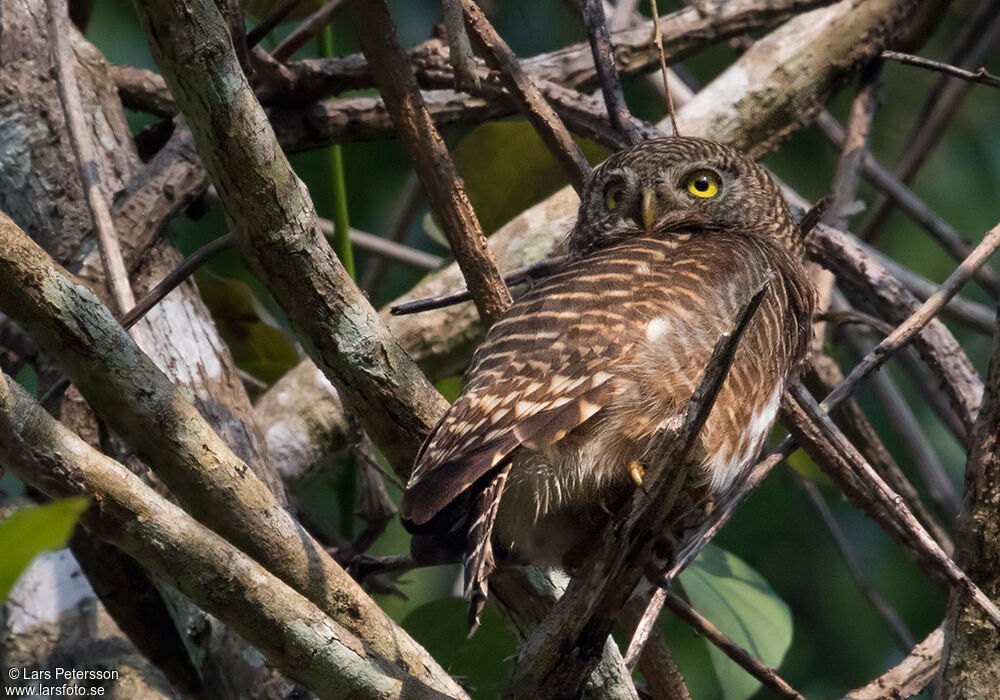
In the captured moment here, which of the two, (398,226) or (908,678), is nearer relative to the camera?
(908,678)

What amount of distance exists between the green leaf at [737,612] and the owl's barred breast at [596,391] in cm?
72

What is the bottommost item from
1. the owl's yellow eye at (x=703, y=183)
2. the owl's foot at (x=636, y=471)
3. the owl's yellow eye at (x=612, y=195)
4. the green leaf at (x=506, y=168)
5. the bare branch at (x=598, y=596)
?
the bare branch at (x=598, y=596)

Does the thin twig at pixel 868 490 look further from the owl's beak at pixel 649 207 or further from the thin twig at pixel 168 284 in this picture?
the thin twig at pixel 168 284

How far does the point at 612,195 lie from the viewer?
9.40 ft

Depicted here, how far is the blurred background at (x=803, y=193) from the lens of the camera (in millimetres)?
3311

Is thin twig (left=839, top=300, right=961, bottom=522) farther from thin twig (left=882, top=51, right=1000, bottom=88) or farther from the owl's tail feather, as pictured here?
the owl's tail feather

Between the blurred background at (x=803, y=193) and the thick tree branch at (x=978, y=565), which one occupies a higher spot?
the blurred background at (x=803, y=193)

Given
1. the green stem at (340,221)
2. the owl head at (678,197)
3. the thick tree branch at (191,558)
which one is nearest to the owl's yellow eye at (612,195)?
the owl head at (678,197)

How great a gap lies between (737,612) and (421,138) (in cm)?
141

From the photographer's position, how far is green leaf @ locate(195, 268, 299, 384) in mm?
3119

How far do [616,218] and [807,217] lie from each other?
1.60 feet

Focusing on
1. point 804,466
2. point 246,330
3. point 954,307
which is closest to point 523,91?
point 246,330

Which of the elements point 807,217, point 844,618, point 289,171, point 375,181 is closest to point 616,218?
point 807,217

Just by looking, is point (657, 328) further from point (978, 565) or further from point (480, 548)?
point (978, 565)
